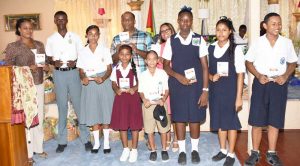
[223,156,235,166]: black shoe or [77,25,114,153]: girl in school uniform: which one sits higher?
[77,25,114,153]: girl in school uniform

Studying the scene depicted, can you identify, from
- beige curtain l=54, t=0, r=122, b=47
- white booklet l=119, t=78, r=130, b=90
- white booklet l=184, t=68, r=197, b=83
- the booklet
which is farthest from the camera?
beige curtain l=54, t=0, r=122, b=47

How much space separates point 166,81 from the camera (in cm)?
364

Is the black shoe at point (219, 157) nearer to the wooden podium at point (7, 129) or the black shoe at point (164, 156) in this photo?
the black shoe at point (164, 156)

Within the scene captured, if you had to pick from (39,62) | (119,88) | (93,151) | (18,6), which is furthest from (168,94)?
(18,6)

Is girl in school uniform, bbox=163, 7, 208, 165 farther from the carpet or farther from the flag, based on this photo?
the flag

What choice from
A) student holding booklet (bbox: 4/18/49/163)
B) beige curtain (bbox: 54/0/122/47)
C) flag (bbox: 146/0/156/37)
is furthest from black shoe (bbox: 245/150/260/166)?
beige curtain (bbox: 54/0/122/47)

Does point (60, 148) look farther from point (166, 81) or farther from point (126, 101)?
point (166, 81)

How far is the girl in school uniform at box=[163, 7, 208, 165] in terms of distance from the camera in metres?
3.43

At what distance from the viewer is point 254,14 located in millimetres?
3627

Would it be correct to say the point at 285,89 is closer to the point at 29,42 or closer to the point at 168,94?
the point at 168,94

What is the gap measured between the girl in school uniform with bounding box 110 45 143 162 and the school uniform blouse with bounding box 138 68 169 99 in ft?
0.40

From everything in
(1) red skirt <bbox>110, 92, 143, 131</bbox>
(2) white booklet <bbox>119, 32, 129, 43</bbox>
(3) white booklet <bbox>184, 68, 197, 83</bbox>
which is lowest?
(1) red skirt <bbox>110, 92, 143, 131</bbox>

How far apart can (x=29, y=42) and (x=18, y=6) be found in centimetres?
706

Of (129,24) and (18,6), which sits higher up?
(18,6)
